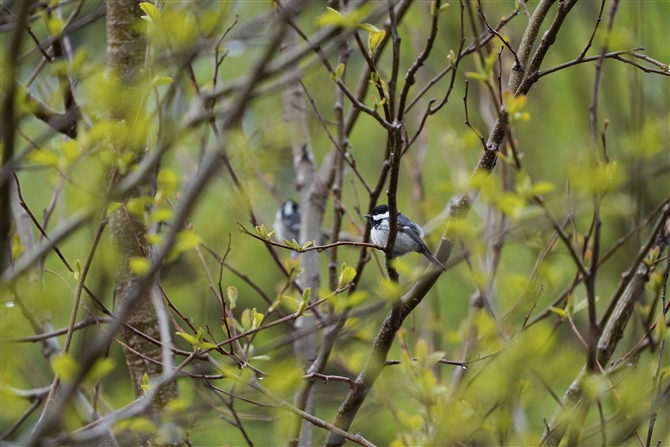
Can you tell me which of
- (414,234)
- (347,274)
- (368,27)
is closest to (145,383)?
(347,274)

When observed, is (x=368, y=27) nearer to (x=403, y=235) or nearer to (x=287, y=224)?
(x=403, y=235)

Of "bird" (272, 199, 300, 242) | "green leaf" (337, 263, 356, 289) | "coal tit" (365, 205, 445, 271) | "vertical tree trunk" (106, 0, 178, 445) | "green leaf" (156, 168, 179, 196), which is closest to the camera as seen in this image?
"green leaf" (156, 168, 179, 196)

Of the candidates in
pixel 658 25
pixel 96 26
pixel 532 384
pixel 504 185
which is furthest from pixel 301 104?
pixel 96 26

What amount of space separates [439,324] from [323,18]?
98.0 inches

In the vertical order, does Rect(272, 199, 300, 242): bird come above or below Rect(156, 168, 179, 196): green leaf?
below

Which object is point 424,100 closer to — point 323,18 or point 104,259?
point 323,18

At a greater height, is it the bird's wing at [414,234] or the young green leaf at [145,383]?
the young green leaf at [145,383]

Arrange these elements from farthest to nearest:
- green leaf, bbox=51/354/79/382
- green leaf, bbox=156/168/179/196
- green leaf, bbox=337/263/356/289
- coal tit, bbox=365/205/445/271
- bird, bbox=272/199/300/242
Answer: bird, bbox=272/199/300/242
coal tit, bbox=365/205/445/271
green leaf, bbox=337/263/356/289
green leaf, bbox=156/168/179/196
green leaf, bbox=51/354/79/382

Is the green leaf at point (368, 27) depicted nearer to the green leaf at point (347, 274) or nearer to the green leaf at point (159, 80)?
the green leaf at point (159, 80)

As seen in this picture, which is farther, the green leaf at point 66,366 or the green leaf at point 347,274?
the green leaf at point 347,274

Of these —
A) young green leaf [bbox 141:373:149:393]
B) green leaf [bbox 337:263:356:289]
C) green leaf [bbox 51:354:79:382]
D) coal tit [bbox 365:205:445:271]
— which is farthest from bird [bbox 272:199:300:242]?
green leaf [bbox 51:354:79:382]

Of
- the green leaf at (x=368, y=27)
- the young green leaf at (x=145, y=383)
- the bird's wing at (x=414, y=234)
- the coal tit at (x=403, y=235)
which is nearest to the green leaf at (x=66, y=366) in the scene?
the young green leaf at (x=145, y=383)

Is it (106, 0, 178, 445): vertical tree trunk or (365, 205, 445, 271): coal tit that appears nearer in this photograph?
(106, 0, 178, 445): vertical tree trunk

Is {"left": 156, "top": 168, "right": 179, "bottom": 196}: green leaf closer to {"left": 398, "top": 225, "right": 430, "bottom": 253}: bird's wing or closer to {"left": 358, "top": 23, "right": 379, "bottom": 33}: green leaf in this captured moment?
{"left": 358, "top": 23, "right": 379, "bottom": 33}: green leaf
